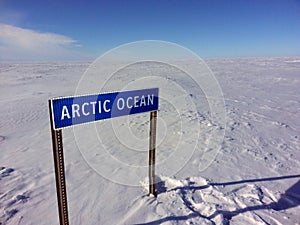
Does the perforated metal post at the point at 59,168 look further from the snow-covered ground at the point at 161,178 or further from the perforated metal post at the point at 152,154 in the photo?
the perforated metal post at the point at 152,154

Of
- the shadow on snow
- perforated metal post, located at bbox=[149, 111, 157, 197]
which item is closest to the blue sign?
perforated metal post, located at bbox=[149, 111, 157, 197]

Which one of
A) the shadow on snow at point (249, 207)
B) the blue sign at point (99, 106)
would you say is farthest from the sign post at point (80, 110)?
the shadow on snow at point (249, 207)

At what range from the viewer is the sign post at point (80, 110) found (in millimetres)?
1829

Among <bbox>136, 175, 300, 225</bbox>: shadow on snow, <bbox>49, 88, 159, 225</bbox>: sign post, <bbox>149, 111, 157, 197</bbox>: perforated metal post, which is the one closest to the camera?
<bbox>49, 88, 159, 225</bbox>: sign post

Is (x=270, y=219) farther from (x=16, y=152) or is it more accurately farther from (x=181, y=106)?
(x=181, y=106)

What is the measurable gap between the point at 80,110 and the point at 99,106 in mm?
213

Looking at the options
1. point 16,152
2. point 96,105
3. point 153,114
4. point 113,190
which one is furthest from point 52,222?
point 16,152

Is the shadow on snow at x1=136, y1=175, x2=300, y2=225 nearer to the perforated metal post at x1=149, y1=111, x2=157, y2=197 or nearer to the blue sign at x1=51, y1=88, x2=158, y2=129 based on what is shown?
the perforated metal post at x1=149, y1=111, x2=157, y2=197

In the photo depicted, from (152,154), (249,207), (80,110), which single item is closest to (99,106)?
(80,110)

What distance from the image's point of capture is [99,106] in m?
2.13

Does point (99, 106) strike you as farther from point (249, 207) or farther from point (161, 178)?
point (249, 207)

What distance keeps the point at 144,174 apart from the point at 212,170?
48.1 inches

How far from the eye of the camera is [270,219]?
2695mm

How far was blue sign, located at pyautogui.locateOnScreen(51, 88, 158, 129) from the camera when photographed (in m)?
1.83
